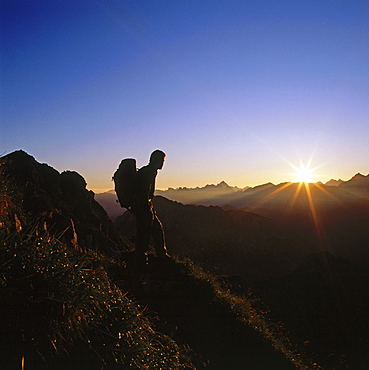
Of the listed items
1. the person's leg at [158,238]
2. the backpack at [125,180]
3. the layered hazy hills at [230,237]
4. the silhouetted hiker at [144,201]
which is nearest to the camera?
the backpack at [125,180]

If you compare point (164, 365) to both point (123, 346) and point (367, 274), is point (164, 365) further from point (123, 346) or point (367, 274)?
point (367, 274)

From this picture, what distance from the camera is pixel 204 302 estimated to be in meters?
7.36

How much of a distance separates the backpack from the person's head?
1.63 ft

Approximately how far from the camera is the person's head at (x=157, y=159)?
8.29 metres

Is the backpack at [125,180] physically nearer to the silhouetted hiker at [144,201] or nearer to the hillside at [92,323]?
the silhouetted hiker at [144,201]

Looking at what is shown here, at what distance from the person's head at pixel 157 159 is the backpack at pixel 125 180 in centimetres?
50

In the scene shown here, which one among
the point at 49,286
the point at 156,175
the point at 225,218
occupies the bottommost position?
the point at 225,218

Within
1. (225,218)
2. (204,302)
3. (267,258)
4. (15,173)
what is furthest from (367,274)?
(225,218)

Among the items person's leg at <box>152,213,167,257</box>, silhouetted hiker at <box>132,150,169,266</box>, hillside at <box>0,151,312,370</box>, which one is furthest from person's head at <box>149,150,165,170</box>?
hillside at <box>0,151,312,370</box>

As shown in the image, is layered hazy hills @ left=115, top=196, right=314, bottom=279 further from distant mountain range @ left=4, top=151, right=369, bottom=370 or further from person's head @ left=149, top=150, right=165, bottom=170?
person's head @ left=149, top=150, right=165, bottom=170

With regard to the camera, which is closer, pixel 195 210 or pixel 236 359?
pixel 236 359

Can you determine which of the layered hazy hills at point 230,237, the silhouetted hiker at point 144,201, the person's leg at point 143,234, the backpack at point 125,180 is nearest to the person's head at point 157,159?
the silhouetted hiker at point 144,201

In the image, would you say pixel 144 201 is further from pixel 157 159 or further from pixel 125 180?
pixel 157 159

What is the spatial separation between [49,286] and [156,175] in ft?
17.5
